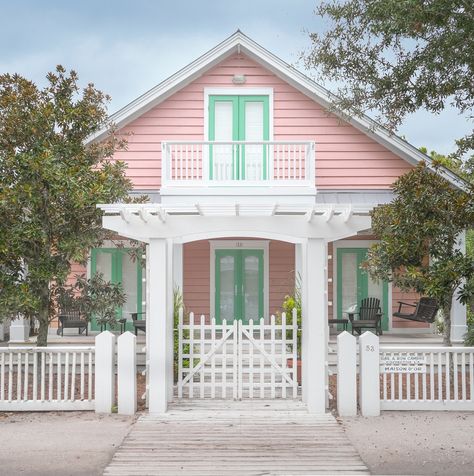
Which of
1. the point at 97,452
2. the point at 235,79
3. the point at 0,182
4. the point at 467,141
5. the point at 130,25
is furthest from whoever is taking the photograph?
the point at 235,79

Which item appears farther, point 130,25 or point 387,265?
point 130,25

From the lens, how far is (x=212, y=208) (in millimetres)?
9070

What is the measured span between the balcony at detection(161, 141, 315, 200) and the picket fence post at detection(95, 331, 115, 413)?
613 cm

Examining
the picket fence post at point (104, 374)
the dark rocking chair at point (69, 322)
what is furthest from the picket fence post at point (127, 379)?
the dark rocking chair at point (69, 322)

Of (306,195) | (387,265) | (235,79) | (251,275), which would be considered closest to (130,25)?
(235,79)

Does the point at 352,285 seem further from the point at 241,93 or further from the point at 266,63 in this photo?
the point at 266,63

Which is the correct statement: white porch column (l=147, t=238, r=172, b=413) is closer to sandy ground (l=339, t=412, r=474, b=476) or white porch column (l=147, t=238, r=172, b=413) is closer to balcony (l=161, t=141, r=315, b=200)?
sandy ground (l=339, t=412, r=474, b=476)

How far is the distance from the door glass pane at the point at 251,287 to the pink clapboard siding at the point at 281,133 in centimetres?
270

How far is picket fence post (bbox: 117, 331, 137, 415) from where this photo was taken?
9.03 meters

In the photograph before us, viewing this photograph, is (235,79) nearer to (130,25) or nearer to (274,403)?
(130,25)

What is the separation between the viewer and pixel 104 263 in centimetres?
1688

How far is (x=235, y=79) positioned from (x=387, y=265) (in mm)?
7086

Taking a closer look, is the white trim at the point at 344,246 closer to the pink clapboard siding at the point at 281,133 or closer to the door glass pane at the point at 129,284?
the pink clapboard siding at the point at 281,133

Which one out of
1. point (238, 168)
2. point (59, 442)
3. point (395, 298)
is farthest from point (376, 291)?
point (59, 442)
